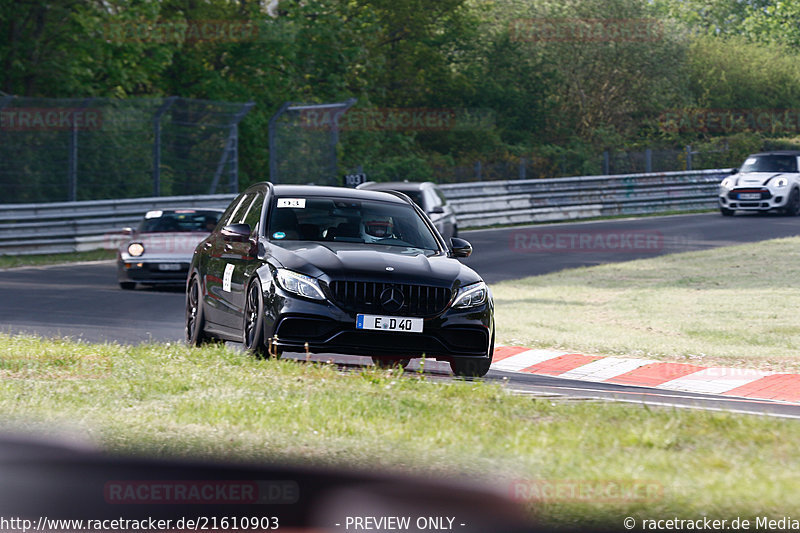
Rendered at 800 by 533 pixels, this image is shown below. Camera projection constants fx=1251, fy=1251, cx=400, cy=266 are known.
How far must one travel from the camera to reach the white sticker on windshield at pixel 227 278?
35.4ft

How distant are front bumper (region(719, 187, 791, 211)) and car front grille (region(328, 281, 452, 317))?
Result: 28034mm

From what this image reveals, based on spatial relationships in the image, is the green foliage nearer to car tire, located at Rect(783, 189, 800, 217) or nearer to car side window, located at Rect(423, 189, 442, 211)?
car side window, located at Rect(423, 189, 442, 211)

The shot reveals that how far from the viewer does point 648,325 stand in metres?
16.1

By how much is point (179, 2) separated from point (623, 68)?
23.6 metres

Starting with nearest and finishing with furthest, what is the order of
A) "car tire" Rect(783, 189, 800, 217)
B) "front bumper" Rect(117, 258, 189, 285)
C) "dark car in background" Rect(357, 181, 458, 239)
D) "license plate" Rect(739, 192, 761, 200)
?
"front bumper" Rect(117, 258, 189, 285) → "dark car in background" Rect(357, 181, 458, 239) → "license plate" Rect(739, 192, 761, 200) → "car tire" Rect(783, 189, 800, 217)

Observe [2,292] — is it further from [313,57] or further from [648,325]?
[313,57]

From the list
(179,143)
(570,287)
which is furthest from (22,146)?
(570,287)

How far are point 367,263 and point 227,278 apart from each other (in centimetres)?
172

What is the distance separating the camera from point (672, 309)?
17641 mm

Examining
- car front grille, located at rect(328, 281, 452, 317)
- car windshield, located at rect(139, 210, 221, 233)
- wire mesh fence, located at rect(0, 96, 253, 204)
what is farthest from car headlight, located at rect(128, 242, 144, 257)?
car front grille, located at rect(328, 281, 452, 317)

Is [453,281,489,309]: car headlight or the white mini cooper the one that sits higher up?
[453,281,489,309]: car headlight

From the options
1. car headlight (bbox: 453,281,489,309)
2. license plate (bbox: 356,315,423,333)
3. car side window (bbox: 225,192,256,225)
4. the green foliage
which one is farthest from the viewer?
the green foliage

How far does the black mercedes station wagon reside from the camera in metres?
9.47

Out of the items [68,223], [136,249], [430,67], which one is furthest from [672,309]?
[430,67]
